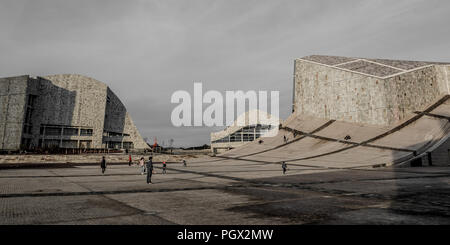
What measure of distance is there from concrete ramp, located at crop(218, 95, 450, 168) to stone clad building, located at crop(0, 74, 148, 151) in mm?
54069

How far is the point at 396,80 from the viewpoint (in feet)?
103

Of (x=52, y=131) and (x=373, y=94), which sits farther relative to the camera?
(x=52, y=131)

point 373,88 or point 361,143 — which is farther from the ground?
point 373,88

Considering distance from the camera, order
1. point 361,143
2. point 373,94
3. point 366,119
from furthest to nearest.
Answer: point 366,119
point 373,94
point 361,143

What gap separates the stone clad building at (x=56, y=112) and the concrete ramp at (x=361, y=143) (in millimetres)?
54069

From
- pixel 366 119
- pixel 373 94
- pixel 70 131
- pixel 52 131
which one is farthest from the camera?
pixel 70 131

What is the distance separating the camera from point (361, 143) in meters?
29.4

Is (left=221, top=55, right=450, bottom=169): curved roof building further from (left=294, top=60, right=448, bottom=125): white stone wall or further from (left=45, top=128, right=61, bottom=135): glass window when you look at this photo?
(left=45, top=128, right=61, bottom=135): glass window

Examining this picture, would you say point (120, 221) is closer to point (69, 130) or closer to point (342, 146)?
point (342, 146)

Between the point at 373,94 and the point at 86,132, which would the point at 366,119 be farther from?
the point at 86,132

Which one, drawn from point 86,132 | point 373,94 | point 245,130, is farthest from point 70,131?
point 373,94

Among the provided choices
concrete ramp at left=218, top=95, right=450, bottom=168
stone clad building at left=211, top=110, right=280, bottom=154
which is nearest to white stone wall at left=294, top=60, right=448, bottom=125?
concrete ramp at left=218, top=95, right=450, bottom=168

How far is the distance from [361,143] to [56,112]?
7453 cm
